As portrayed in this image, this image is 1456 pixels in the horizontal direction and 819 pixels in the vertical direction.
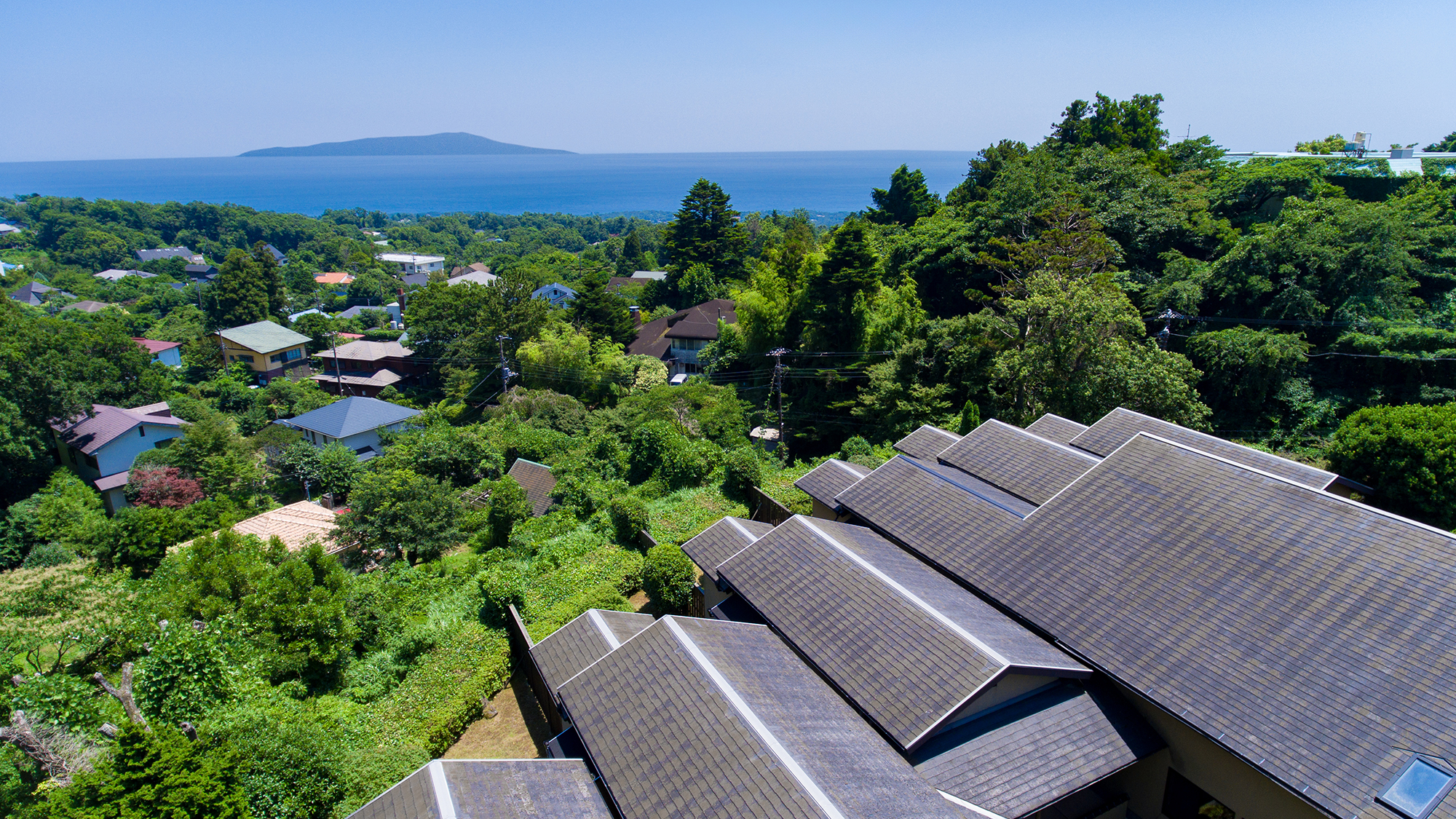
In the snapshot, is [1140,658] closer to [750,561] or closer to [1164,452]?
[1164,452]

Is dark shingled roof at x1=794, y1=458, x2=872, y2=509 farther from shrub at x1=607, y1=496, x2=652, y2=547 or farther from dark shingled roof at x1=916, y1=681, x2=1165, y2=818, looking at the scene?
dark shingled roof at x1=916, y1=681, x2=1165, y2=818

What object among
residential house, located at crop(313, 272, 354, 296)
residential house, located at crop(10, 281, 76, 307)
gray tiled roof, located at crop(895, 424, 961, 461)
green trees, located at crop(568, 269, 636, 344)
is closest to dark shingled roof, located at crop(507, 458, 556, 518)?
gray tiled roof, located at crop(895, 424, 961, 461)

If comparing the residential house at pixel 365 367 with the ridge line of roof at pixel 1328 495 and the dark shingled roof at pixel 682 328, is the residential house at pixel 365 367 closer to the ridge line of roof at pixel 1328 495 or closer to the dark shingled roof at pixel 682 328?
the dark shingled roof at pixel 682 328

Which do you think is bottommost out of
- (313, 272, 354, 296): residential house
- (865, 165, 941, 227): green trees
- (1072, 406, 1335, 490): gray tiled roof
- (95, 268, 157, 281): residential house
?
(313, 272, 354, 296): residential house

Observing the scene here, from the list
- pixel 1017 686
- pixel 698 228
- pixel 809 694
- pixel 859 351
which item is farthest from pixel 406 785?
pixel 698 228

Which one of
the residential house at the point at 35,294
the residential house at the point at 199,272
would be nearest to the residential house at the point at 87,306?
the residential house at the point at 35,294

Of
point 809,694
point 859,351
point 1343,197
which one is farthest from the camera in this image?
point 859,351
